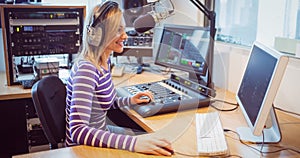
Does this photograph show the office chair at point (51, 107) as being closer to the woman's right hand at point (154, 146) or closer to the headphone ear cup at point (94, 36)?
the headphone ear cup at point (94, 36)

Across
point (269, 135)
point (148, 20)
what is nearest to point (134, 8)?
point (148, 20)

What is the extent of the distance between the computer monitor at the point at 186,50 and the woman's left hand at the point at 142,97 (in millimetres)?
444

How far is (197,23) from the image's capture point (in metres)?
2.50

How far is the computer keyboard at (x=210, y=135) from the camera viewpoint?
1.20 metres

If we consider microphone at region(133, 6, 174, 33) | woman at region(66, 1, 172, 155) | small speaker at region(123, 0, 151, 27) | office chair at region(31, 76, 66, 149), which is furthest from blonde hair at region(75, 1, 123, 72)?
small speaker at region(123, 0, 151, 27)

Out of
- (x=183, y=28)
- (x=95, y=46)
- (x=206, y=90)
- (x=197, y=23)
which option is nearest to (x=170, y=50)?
(x=183, y=28)

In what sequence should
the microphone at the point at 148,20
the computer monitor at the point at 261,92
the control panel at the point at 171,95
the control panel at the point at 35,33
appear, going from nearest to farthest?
1. the computer monitor at the point at 261,92
2. the control panel at the point at 171,95
3. the microphone at the point at 148,20
4. the control panel at the point at 35,33

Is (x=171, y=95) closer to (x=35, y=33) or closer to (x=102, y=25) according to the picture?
(x=102, y=25)

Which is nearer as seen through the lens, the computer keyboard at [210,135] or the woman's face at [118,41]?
the computer keyboard at [210,135]

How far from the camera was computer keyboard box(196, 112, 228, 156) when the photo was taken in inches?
47.3

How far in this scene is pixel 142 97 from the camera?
172 centimetres

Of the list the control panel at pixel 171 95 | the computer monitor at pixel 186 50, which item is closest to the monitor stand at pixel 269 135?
the control panel at pixel 171 95

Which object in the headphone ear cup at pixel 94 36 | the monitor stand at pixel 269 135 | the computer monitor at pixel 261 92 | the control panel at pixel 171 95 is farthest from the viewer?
the control panel at pixel 171 95

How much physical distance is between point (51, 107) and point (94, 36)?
0.39 meters
